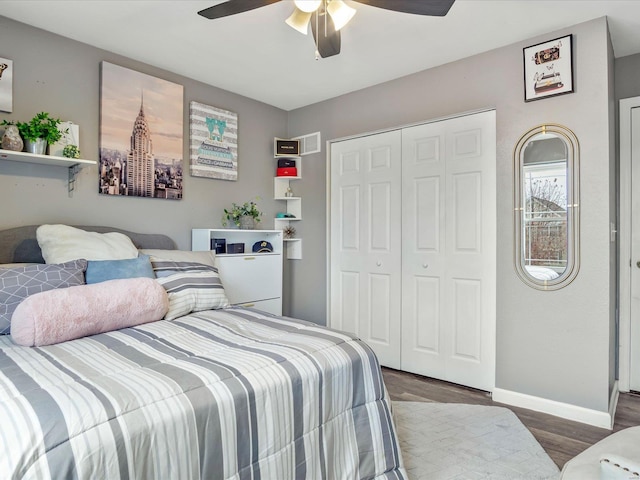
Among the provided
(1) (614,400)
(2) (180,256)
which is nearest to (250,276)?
(2) (180,256)

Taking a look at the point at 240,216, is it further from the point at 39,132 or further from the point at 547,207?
the point at 547,207

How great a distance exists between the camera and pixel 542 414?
2.60 meters

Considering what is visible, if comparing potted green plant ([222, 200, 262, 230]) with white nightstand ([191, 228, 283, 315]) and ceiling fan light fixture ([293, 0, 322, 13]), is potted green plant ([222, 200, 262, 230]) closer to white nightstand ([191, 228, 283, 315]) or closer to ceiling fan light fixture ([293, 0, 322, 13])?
white nightstand ([191, 228, 283, 315])

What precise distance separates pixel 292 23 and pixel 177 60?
1407 mm

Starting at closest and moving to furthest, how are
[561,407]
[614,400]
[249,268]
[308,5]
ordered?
[308,5]
[561,407]
[614,400]
[249,268]

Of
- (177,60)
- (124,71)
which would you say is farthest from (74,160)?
(177,60)

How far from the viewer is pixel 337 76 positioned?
3.38m

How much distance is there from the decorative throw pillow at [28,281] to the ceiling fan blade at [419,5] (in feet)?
6.42

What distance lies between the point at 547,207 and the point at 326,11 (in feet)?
6.17

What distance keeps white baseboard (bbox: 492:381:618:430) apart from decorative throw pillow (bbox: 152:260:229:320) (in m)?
2.03

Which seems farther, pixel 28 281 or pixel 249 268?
pixel 249 268

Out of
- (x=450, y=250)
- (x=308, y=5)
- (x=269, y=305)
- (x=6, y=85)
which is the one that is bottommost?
(x=269, y=305)

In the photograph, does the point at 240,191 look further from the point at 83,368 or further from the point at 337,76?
the point at 83,368

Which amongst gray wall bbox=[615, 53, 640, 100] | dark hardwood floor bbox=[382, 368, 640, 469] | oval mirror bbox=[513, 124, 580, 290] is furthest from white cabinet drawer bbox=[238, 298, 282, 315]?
gray wall bbox=[615, 53, 640, 100]
